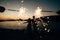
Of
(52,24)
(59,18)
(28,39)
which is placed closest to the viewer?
(28,39)

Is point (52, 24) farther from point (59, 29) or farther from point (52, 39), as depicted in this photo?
point (52, 39)

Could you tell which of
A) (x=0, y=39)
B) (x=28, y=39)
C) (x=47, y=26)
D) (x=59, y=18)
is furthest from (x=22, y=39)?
(x=47, y=26)

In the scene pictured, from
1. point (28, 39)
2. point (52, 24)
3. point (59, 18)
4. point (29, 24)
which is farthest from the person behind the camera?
point (52, 24)

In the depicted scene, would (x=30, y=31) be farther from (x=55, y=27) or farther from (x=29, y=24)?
(x=55, y=27)

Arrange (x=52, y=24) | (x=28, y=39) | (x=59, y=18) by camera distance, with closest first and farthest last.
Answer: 1. (x=28, y=39)
2. (x=59, y=18)
3. (x=52, y=24)

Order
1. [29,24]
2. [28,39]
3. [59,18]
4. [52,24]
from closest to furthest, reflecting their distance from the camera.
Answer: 1. [28,39]
2. [29,24]
3. [59,18]
4. [52,24]

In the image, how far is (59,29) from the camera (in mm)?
36969

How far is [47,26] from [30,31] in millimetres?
8815

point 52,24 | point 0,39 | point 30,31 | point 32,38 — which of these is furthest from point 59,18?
point 0,39

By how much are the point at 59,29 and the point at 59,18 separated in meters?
5.21

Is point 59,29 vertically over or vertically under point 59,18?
under

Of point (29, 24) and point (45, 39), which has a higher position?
point (29, 24)

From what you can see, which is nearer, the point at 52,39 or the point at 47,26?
the point at 52,39

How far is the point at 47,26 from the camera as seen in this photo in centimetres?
3631
